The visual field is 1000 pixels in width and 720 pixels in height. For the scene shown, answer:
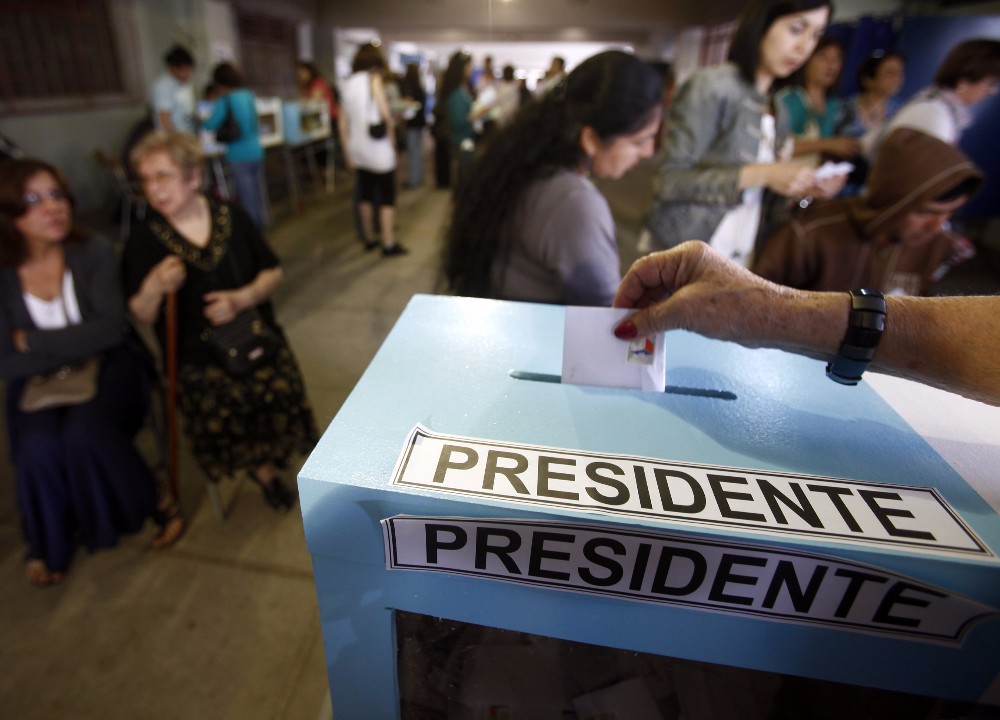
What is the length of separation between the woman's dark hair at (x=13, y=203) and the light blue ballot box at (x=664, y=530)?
5.50 feet

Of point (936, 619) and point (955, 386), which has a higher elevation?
point (955, 386)

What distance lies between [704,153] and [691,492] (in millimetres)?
1598

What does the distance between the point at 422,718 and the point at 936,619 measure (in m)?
0.63

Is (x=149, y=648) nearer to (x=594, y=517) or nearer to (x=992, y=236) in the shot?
(x=594, y=517)

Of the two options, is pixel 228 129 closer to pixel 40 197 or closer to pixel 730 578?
pixel 40 197

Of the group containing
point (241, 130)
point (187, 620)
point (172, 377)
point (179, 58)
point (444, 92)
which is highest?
point (179, 58)

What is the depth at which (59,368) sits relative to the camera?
5.73ft

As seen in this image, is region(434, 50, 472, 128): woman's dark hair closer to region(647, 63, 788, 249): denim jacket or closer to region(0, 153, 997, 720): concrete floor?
region(647, 63, 788, 249): denim jacket

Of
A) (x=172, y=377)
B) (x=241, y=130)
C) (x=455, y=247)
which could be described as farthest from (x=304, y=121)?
(x=455, y=247)

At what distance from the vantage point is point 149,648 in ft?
5.14

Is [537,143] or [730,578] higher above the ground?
[537,143]

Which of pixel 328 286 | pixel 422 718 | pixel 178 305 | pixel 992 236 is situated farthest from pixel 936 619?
pixel 992 236

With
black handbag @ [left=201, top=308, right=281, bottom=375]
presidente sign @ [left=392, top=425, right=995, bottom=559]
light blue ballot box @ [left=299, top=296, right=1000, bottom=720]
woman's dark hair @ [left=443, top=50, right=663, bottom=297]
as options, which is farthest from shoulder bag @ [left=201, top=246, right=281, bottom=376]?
presidente sign @ [left=392, top=425, right=995, bottom=559]

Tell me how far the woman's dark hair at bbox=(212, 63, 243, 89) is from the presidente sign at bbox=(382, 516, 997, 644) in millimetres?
4241
